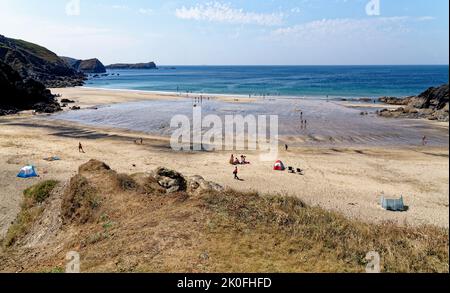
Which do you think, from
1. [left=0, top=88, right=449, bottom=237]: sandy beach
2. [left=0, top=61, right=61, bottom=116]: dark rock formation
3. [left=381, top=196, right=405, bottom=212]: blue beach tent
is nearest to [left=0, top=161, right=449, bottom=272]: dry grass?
[left=0, top=88, right=449, bottom=237]: sandy beach

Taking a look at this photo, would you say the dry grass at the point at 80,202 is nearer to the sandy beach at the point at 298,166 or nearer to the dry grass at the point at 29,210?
the dry grass at the point at 29,210

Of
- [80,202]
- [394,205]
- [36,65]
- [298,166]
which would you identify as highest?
[36,65]

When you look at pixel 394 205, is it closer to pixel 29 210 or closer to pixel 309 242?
pixel 309 242

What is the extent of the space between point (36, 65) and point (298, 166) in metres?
138

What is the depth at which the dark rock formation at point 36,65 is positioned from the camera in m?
119

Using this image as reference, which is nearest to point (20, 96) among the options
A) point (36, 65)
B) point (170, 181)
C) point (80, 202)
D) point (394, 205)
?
point (80, 202)

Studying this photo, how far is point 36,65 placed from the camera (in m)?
139

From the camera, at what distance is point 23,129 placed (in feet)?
153

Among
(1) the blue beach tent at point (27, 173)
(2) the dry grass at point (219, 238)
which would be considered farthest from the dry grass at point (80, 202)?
(1) the blue beach tent at point (27, 173)
